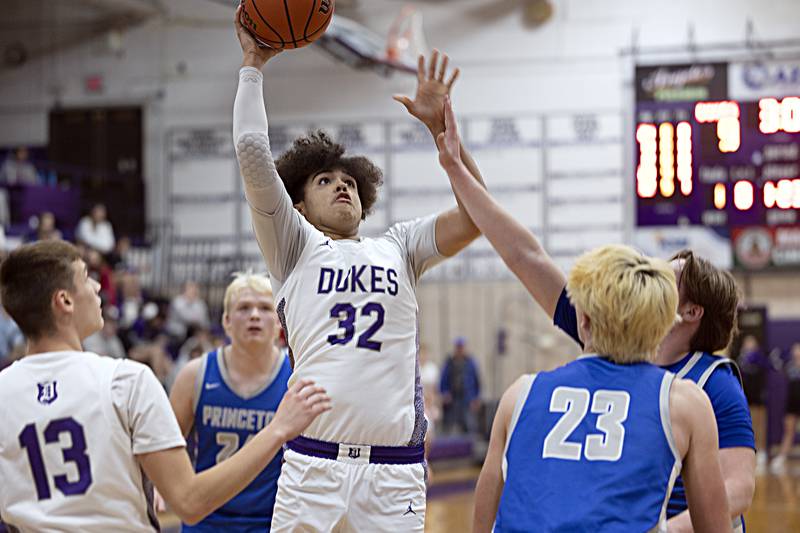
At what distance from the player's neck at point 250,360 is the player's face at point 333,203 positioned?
108cm

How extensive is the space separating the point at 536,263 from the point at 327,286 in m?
0.74

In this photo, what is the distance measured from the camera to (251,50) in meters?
3.46

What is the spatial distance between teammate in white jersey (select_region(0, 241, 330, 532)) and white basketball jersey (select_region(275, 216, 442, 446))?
0.77m

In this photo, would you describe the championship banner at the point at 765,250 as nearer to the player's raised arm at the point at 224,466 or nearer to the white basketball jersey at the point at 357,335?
the white basketball jersey at the point at 357,335

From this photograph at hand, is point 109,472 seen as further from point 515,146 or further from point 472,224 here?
point 515,146

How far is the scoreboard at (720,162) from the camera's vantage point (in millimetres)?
10336

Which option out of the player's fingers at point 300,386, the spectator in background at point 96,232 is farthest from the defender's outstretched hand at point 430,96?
the spectator in background at point 96,232

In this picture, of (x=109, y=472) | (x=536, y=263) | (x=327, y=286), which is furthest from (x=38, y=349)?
(x=536, y=263)

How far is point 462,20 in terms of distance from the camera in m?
18.2

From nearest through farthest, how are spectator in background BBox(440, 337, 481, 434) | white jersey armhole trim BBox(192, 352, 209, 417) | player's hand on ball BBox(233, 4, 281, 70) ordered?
player's hand on ball BBox(233, 4, 281, 70) < white jersey armhole trim BBox(192, 352, 209, 417) < spectator in background BBox(440, 337, 481, 434)

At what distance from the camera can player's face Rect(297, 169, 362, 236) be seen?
3721mm

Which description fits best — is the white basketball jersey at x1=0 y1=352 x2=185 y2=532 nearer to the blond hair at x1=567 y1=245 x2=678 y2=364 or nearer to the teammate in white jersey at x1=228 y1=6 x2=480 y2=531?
the teammate in white jersey at x1=228 y1=6 x2=480 y2=531

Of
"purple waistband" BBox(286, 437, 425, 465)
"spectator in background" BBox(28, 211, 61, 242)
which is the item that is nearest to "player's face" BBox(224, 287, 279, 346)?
"purple waistband" BBox(286, 437, 425, 465)

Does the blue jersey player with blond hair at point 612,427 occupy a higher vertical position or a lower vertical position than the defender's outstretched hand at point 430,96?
lower
